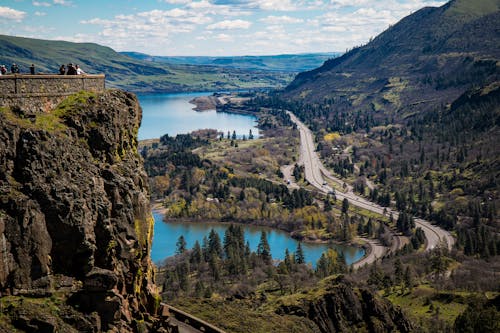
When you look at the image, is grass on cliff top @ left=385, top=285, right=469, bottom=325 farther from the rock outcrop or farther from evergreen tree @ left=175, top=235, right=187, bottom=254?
evergreen tree @ left=175, top=235, right=187, bottom=254

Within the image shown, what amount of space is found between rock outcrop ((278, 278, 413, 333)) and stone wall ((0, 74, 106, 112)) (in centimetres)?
4177

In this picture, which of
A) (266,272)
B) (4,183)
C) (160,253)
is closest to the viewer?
(4,183)

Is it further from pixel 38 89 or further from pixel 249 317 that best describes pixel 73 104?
pixel 249 317

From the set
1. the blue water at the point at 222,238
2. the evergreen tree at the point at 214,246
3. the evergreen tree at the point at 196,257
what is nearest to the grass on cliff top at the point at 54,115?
the evergreen tree at the point at 196,257

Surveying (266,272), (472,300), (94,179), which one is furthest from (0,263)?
(266,272)

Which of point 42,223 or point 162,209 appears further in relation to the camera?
point 162,209

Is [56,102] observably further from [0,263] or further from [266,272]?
[266,272]

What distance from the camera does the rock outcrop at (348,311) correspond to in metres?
67.9

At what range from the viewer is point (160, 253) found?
450 ft

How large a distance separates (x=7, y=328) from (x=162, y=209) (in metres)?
159

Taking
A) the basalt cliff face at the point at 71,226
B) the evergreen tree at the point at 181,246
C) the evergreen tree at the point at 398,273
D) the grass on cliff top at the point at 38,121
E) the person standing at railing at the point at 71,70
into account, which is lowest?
the evergreen tree at the point at 181,246

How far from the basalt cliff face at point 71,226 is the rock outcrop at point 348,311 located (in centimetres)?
3630

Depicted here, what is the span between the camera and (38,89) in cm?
3259

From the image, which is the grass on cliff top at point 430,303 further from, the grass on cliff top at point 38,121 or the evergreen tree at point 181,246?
the grass on cliff top at point 38,121
